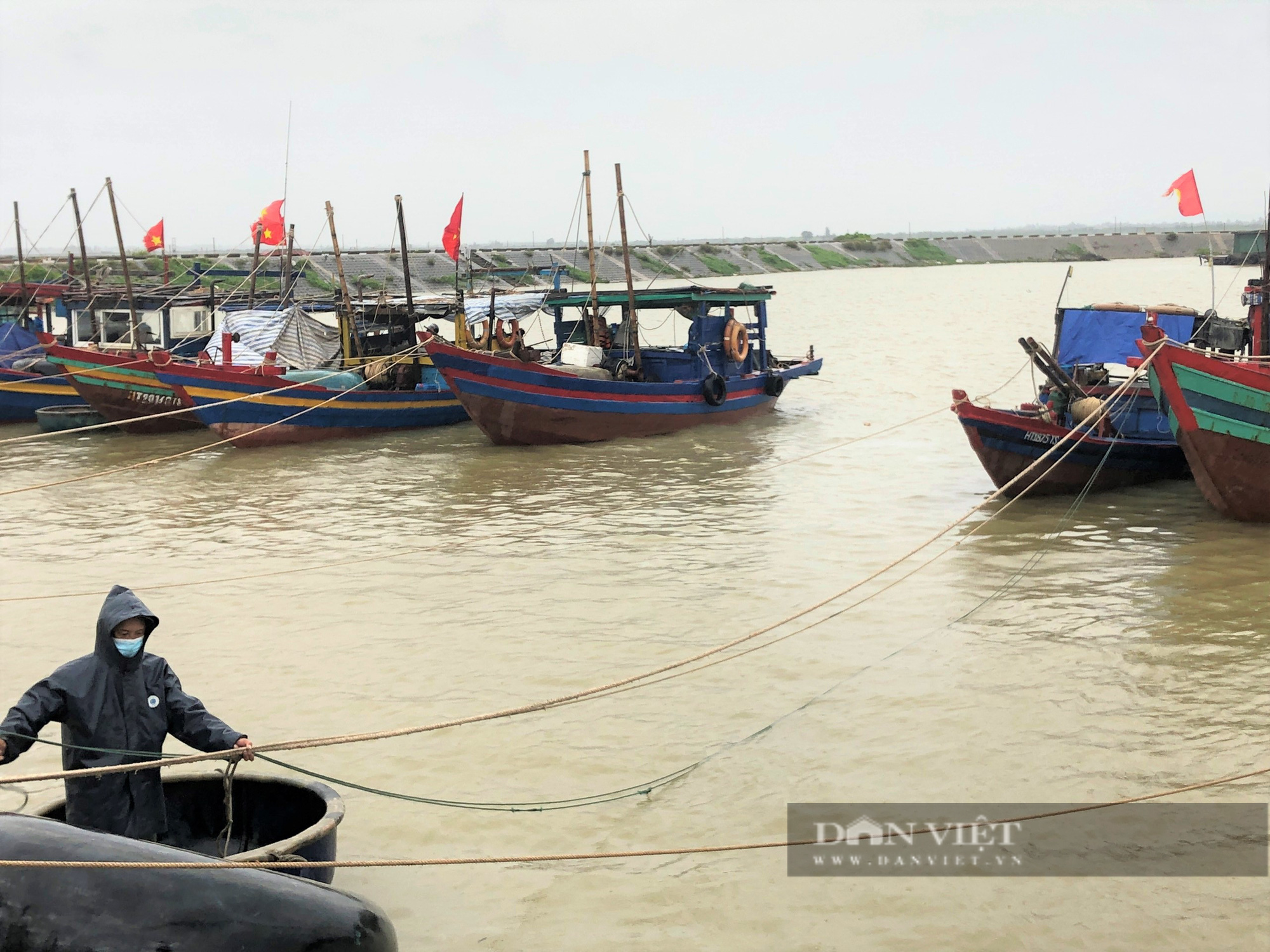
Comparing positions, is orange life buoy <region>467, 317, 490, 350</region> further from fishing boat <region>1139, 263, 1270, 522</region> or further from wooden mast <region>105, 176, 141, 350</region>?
fishing boat <region>1139, 263, 1270, 522</region>

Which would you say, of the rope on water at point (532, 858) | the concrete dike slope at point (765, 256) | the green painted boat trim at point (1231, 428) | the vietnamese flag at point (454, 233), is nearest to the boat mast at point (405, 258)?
the vietnamese flag at point (454, 233)

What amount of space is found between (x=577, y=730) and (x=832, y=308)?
57.2 metres

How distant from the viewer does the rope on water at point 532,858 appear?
14.2 feet

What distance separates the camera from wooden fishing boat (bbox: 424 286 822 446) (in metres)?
19.7

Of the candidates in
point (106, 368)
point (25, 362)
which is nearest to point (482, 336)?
point (106, 368)

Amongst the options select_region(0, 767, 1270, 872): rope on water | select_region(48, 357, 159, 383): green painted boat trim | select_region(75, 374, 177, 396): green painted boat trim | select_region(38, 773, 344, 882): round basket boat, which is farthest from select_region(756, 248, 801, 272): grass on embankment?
select_region(38, 773, 344, 882): round basket boat

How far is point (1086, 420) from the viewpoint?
14.2 m

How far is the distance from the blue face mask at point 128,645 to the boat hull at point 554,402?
14546mm

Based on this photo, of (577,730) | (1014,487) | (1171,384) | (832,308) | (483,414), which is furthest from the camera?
(832,308)

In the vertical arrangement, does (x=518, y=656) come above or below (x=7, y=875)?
below

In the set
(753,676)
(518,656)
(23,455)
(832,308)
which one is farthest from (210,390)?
(832,308)

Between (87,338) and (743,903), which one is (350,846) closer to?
(743,903)

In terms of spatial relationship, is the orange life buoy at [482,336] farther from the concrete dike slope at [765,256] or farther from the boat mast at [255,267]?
the concrete dike slope at [765,256]

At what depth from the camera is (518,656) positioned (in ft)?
30.8
